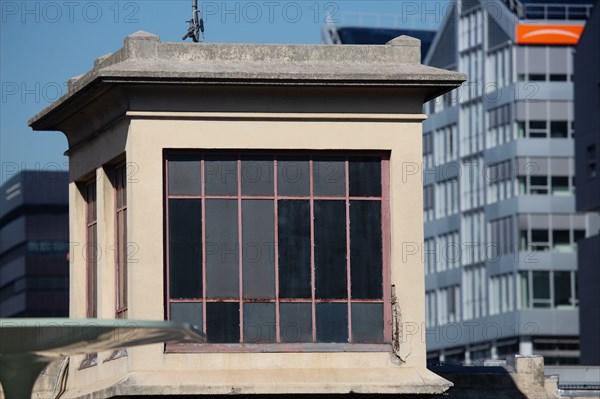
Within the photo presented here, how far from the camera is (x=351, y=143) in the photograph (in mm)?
30406

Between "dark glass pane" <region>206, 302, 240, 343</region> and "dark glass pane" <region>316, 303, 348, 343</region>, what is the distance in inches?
50.9

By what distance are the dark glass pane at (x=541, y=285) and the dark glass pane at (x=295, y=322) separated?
11418 cm

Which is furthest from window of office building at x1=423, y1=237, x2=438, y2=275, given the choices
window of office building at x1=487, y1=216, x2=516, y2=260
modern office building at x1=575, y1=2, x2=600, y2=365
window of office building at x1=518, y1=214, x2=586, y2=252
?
modern office building at x1=575, y1=2, x2=600, y2=365

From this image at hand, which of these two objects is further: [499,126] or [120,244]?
[499,126]

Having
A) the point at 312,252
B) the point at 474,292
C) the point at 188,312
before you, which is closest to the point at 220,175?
the point at 312,252

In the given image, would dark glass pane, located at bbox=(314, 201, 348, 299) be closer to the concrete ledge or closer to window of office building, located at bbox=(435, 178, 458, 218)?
the concrete ledge

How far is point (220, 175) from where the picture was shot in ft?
99.0

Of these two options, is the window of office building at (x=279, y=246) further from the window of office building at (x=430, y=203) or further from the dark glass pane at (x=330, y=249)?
the window of office building at (x=430, y=203)

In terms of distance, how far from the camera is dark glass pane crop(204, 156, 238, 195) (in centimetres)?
3014

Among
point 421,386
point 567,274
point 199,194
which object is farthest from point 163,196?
point 567,274

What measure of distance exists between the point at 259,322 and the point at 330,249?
167 centimetres

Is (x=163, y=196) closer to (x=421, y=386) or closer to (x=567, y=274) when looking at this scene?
(x=421, y=386)

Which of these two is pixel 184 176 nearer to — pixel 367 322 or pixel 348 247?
pixel 348 247

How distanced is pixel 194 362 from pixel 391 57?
594 centimetres
